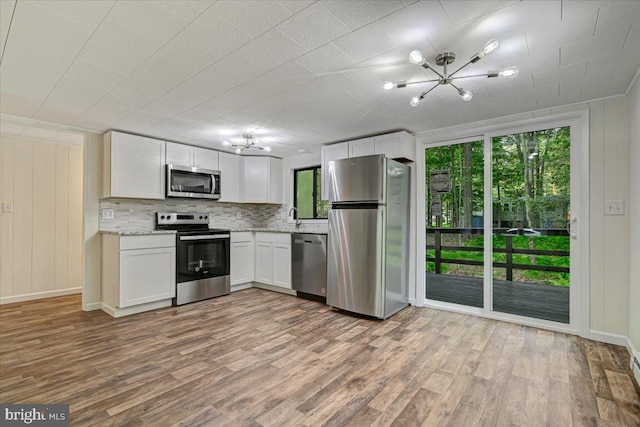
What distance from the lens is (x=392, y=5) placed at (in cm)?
154

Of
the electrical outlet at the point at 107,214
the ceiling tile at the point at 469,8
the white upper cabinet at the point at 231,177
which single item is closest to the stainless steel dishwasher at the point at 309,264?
the white upper cabinet at the point at 231,177

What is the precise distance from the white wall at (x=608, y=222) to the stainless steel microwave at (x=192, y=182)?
14.6 ft

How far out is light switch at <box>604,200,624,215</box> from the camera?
2.69m

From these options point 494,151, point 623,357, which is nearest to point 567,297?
point 623,357

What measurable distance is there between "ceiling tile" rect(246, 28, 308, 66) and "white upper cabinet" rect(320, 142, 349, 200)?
2120mm

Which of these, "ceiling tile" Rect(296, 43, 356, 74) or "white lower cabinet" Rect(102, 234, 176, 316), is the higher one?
"ceiling tile" Rect(296, 43, 356, 74)

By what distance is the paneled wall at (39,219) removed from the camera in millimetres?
4012

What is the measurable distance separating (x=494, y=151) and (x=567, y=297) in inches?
67.0

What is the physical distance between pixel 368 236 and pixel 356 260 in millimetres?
318

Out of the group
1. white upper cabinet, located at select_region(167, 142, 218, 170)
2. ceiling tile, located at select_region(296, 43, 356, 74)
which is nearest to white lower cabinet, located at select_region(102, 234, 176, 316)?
white upper cabinet, located at select_region(167, 142, 218, 170)

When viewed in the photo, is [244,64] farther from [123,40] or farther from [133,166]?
[133,166]

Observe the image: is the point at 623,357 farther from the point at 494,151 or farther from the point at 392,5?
the point at 392,5

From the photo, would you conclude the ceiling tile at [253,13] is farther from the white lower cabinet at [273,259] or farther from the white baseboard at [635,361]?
the white baseboard at [635,361]

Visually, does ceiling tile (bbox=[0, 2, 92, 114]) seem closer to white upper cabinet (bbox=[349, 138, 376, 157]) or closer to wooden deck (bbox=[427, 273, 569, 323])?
white upper cabinet (bbox=[349, 138, 376, 157])
